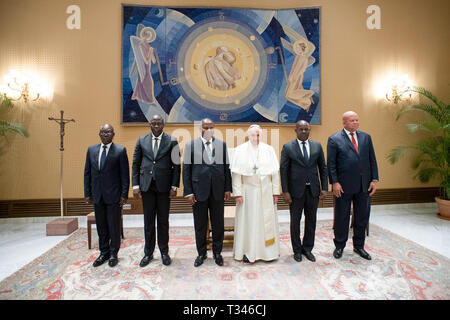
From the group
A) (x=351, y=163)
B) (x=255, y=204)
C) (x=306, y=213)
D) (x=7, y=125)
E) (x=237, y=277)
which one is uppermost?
(x=7, y=125)

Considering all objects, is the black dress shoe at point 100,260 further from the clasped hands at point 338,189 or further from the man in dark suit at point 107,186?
the clasped hands at point 338,189

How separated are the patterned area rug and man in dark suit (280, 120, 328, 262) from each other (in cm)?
41

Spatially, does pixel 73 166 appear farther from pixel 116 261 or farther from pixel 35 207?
pixel 116 261

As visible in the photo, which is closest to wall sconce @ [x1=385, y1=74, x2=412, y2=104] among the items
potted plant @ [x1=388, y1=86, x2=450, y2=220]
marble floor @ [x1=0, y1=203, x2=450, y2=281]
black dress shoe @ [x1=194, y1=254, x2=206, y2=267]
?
potted plant @ [x1=388, y1=86, x2=450, y2=220]

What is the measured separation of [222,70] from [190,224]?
11.6 feet

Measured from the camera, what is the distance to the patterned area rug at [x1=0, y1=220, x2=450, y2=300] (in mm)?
2613

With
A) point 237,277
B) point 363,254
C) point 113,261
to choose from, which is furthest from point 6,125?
point 363,254

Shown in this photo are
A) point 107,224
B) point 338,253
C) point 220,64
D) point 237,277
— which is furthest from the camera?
point 220,64

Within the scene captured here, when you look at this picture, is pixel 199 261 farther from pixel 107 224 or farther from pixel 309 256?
pixel 309 256

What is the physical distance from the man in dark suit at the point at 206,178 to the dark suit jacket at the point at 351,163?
154 cm

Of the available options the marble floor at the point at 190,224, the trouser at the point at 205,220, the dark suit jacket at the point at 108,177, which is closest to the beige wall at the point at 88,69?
the marble floor at the point at 190,224

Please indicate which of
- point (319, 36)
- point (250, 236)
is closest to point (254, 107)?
point (319, 36)

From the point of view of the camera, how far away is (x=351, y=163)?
339cm

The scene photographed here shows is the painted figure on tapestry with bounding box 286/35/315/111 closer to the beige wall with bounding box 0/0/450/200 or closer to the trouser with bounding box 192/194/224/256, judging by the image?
the beige wall with bounding box 0/0/450/200
